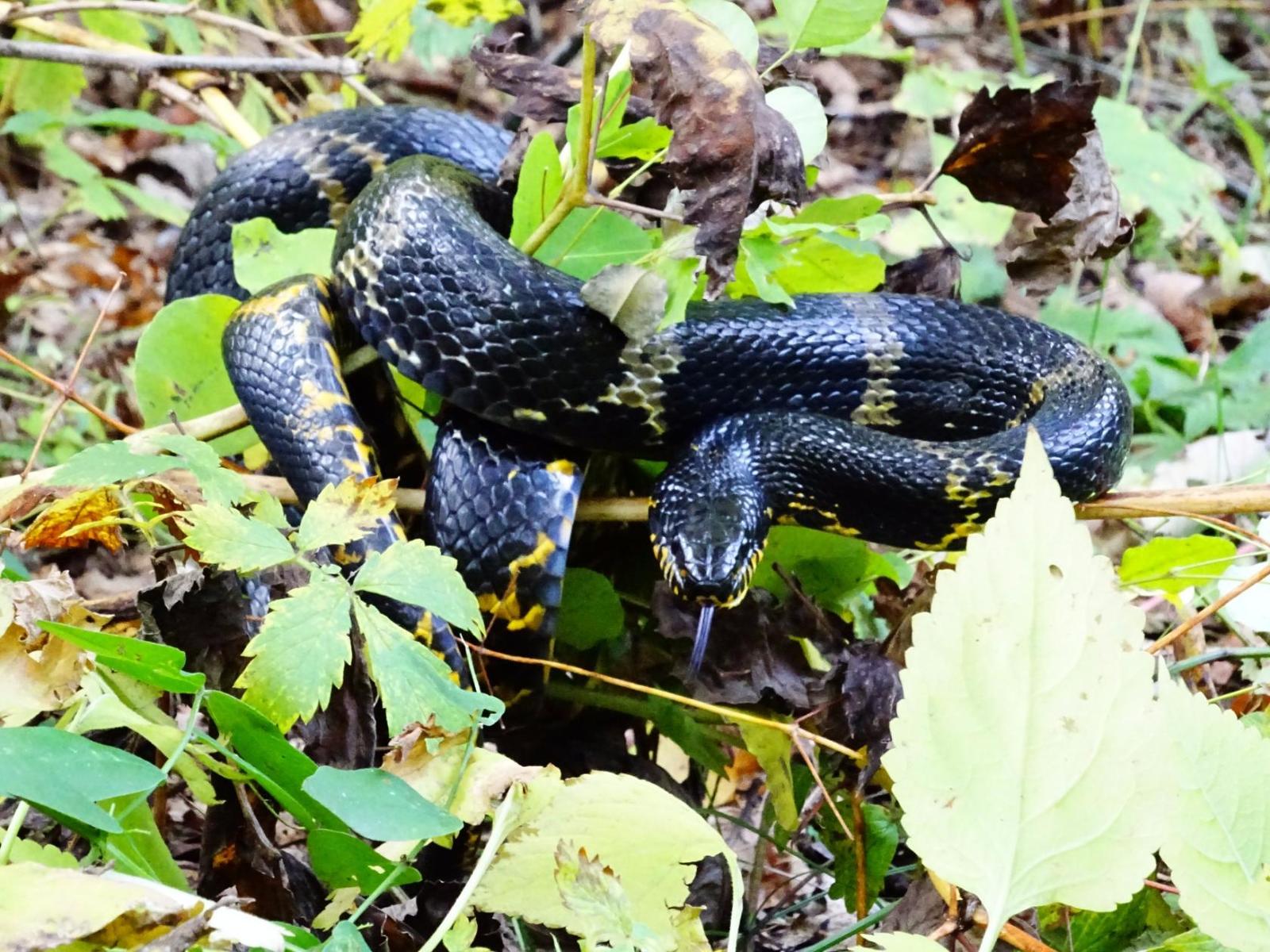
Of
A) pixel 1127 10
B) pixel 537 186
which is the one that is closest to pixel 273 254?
pixel 537 186

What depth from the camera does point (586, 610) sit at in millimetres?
2432

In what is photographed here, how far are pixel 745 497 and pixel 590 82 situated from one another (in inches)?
37.5

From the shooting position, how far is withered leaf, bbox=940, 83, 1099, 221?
2.31 metres

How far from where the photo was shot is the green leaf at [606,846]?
4.57ft

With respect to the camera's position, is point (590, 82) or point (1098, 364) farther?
point (1098, 364)

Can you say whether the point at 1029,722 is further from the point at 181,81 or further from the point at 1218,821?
the point at 181,81

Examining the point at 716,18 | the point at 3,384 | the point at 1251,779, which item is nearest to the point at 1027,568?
the point at 1251,779

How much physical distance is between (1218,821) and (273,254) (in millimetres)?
2344

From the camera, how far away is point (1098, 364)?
106 inches

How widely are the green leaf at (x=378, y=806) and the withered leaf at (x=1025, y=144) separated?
179 centimetres

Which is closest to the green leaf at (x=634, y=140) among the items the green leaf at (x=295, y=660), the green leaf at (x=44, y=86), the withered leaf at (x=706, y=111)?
the withered leaf at (x=706, y=111)

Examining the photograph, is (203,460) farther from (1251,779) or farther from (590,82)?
(1251,779)

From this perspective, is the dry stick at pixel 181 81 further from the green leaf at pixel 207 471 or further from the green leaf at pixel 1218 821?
the green leaf at pixel 1218 821

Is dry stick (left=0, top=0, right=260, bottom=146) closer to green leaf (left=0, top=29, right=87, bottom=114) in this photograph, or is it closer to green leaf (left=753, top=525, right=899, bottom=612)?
green leaf (left=0, top=29, right=87, bottom=114)
